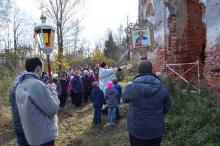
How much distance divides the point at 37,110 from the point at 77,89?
41.6 feet

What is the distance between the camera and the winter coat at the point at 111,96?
1301 centimetres

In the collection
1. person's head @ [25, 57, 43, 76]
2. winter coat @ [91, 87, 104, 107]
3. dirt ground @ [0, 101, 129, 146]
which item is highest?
person's head @ [25, 57, 43, 76]

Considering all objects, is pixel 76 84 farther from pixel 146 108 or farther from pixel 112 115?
pixel 146 108

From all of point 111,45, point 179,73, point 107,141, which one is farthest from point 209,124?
point 111,45

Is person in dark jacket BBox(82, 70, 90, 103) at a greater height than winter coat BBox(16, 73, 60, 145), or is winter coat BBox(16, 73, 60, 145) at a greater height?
winter coat BBox(16, 73, 60, 145)

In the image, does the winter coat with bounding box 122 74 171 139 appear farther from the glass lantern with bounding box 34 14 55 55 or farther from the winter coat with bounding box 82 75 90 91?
the winter coat with bounding box 82 75 90 91

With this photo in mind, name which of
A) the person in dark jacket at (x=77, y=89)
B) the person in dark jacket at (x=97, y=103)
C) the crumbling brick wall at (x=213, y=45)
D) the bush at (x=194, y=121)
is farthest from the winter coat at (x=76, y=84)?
the crumbling brick wall at (x=213, y=45)

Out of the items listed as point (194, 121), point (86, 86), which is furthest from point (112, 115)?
point (86, 86)

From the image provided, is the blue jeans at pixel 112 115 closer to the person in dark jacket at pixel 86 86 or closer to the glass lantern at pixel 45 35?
the glass lantern at pixel 45 35

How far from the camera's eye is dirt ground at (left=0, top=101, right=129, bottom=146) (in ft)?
36.0

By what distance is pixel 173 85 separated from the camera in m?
13.6

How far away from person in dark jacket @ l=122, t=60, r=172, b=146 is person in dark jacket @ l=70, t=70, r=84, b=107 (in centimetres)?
1222

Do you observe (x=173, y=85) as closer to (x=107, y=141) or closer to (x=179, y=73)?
(x=179, y=73)

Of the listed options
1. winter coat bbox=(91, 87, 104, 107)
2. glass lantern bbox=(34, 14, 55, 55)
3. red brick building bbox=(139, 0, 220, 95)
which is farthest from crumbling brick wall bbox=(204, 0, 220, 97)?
glass lantern bbox=(34, 14, 55, 55)
